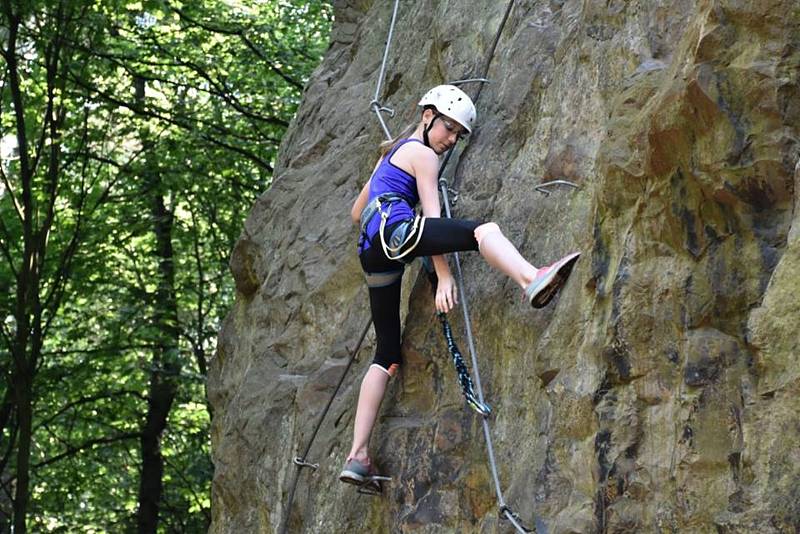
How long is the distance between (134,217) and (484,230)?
11.3m

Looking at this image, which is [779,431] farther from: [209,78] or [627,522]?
[209,78]

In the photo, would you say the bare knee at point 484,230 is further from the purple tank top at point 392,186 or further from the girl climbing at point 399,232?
the purple tank top at point 392,186

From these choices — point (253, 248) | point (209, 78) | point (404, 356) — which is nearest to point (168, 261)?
point (209, 78)

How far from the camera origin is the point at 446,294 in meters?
6.21

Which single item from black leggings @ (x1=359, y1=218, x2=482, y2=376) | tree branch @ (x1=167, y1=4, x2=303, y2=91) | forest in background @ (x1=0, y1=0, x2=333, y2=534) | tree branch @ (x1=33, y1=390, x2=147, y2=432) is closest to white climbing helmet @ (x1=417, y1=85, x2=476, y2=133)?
black leggings @ (x1=359, y1=218, x2=482, y2=376)

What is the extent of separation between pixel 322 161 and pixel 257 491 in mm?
2381

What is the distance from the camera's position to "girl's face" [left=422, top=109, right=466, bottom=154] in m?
6.53

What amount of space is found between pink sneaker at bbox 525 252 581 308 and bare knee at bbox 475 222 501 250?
1.22ft

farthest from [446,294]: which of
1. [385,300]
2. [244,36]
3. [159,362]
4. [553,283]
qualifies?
[159,362]

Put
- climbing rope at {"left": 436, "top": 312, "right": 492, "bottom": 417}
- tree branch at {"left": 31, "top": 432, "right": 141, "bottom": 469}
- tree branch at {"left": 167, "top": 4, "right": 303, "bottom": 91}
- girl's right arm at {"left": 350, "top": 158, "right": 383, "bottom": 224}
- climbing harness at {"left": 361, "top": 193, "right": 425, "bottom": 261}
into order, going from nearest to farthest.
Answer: climbing rope at {"left": 436, "top": 312, "right": 492, "bottom": 417}
climbing harness at {"left": 361, "top": 193, "right": 425, "bottom": 261}
girl's right arm at {"left": 350, "top": 158, "right": 383, "bottom": 224}
tree branch at {"left": 167, "top": 4, "right": 303, "bottom": 91}
tree branch at {"left": 31, "top": 432, "right": 141, "bottom": 469}

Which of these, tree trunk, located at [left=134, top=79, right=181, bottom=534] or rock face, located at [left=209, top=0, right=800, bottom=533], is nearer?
rock face, located at [left=209, top=0, right=800, bottom=533]

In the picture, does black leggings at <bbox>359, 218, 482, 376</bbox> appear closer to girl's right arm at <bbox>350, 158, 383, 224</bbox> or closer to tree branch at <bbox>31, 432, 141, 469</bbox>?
girl's right arm at <bbox>350, 158, 383, 224</bbox>

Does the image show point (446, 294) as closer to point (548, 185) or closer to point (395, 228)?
point (395, 228)

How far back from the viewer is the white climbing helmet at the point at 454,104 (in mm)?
6516
